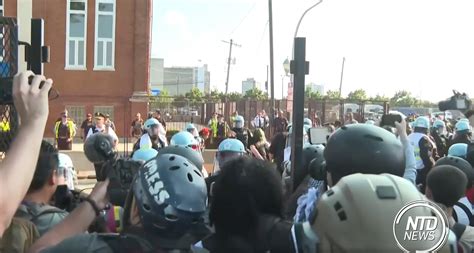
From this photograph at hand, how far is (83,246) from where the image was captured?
2.35 metres

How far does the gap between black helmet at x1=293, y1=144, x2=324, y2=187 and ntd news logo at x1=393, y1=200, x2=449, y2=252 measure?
7.07 ft

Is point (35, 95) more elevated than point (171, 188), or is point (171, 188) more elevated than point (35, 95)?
point (35, 95)

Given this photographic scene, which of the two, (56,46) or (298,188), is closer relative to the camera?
(298,188)

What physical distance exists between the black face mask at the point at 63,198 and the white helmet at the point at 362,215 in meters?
2.36

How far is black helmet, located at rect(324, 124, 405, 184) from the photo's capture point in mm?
3031

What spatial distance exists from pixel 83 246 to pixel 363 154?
146 cm

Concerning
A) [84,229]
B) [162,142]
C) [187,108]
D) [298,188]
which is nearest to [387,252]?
[84,229]

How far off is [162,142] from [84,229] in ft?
24.0

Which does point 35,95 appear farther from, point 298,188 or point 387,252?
point 298,188

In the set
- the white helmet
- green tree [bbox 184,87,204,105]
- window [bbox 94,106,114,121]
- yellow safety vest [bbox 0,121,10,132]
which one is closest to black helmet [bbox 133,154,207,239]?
the white helmet

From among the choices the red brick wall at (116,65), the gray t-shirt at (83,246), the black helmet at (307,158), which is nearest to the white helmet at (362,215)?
the gray t-shirt at (83,246)

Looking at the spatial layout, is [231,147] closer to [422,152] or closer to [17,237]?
[422,152]

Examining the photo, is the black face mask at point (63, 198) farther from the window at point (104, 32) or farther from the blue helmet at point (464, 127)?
the window at point (104, 32)

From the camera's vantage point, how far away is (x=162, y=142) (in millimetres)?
10031
